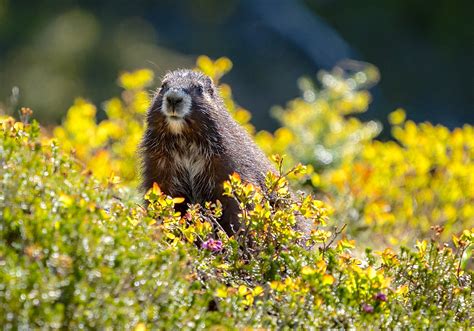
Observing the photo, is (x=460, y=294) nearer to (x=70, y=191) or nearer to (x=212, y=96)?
(x=70, y=191)

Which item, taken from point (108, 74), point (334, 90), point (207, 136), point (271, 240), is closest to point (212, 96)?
point (207, 136)

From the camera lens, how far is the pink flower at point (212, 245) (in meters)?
3.91

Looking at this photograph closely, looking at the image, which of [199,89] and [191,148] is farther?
[199,89]

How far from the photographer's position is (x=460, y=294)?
4.00 meters

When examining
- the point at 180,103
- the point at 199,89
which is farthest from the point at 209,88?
the point at 180,103

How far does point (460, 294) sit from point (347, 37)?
12.5 meters

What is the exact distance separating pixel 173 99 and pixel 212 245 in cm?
154

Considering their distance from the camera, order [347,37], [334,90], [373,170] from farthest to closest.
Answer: [347,37], [334,90], [373,170]

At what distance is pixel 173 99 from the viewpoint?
5.29 meters

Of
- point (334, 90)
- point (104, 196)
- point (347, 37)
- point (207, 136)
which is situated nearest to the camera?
point (104, 196)

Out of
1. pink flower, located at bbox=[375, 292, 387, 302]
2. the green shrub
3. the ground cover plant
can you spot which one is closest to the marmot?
the ground cover plant

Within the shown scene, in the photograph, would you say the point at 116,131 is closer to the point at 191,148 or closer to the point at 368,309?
the point at 191,148

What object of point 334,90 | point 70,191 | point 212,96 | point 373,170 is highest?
point 334,90

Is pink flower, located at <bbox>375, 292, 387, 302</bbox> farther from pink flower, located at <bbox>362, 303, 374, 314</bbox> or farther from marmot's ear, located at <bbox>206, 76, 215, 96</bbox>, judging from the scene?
marmot's ear, located at <bbox>206, 76, 215, 96</bbox>
